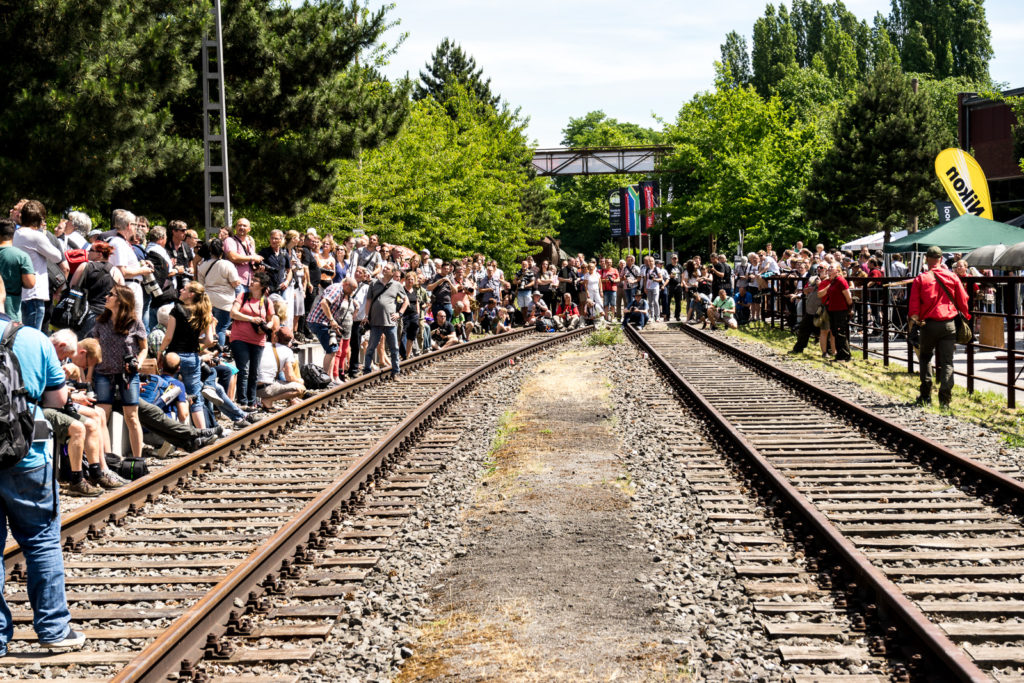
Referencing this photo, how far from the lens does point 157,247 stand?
13.3 metres

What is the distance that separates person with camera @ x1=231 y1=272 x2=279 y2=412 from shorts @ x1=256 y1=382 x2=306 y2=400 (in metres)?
0.14

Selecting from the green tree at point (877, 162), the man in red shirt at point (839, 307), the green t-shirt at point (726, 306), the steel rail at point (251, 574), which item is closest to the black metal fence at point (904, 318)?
the man in red shirt at point (839, 307)

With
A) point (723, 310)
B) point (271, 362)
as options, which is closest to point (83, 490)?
point (271, 362)

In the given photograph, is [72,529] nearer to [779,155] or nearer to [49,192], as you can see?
[49,192]

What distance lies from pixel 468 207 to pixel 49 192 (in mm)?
20962

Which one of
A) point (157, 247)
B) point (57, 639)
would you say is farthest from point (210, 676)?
point (157, 247)

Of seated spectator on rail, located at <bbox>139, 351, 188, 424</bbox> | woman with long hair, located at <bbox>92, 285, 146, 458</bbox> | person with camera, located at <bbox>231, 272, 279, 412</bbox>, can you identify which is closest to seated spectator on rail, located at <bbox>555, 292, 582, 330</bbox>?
person with camera, located at <bbox>231, 272, 279, 412</bbox>

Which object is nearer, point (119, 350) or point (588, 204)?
point (119, 350)

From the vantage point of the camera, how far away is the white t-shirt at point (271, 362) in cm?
1420

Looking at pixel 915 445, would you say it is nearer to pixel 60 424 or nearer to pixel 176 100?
pixel 60 424

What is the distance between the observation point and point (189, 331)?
11625 millimetres

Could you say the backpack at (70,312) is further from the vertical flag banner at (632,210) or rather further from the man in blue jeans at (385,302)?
the vertical flag banner at (632,210)

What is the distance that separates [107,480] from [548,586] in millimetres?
4720

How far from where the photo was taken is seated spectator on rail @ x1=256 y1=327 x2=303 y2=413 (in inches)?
562
